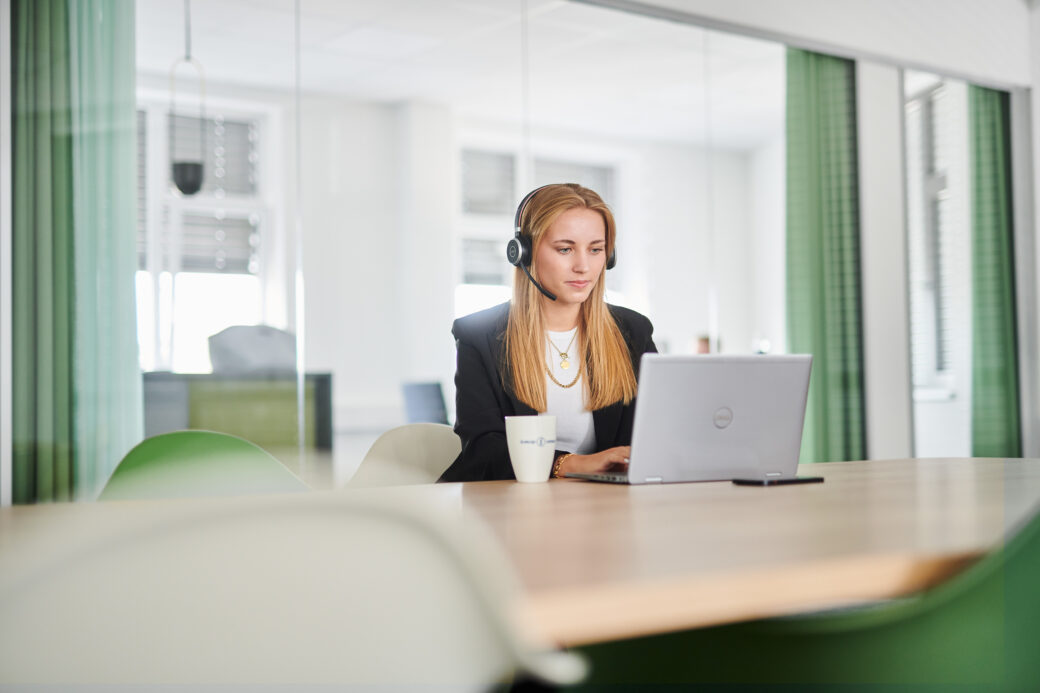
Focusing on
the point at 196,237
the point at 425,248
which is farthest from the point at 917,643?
the point at 425,248

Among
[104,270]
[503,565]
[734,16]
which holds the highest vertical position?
[734,16]

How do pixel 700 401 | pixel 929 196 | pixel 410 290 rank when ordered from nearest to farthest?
pixel 700 401
pixel 410 290
pixel 929 196

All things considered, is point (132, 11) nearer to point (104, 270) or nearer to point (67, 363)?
point (104, 270)

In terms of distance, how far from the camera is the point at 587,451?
2166 millimetres

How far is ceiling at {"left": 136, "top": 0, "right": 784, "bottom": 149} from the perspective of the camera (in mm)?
3488

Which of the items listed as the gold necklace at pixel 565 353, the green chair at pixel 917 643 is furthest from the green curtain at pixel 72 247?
the green chair at pixel 917 643

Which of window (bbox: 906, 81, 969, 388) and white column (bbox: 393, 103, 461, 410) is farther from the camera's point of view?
window (bbox: 906, 81, 969, 388)

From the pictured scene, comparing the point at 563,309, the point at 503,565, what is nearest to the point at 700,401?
the point at 563,309

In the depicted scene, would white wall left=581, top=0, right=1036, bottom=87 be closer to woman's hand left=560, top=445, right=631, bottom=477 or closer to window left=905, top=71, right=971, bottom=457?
window left=905, top=71, right=971, bottom=457

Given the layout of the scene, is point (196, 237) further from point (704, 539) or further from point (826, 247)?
point (704, 539)

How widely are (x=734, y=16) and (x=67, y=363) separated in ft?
10.4

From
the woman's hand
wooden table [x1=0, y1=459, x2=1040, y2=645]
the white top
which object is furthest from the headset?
wooden table [x1=0, y1=459, x2=1040, y2=645]

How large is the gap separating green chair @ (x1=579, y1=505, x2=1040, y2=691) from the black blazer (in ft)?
3.59

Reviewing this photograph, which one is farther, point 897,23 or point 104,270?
point 897,23
